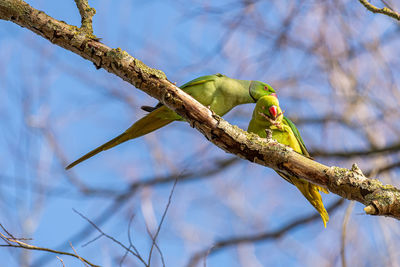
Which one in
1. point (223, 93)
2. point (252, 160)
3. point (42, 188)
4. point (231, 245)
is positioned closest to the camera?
point (252, 160)

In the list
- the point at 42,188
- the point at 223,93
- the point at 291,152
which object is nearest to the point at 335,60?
the point at 223,93

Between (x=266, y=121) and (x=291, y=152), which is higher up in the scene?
(x=266, y=121)

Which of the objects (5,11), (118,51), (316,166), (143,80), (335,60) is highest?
(335,60)

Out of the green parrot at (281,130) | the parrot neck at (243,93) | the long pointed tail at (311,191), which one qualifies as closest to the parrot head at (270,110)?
the green parrot at (281,130)

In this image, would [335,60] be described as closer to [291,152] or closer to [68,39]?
[291,152]

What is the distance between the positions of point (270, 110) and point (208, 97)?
69 centimetres

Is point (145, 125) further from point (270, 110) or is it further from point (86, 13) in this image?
point (86, 13)

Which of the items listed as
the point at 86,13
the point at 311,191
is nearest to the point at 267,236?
the point at 311,191

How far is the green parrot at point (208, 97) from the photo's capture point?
388cm

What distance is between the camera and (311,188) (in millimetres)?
3613

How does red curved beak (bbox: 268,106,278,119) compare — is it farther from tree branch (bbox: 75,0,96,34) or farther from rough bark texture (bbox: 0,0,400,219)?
tree branch (bbox: 75,0,96,34)

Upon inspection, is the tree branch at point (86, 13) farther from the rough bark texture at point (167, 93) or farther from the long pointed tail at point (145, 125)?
the long pointed tail at point (145, 125)

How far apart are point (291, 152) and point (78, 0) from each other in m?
1.93

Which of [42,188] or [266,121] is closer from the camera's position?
[266,121]
